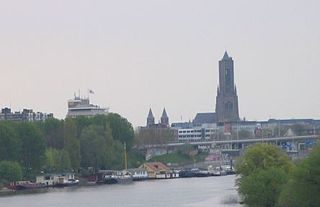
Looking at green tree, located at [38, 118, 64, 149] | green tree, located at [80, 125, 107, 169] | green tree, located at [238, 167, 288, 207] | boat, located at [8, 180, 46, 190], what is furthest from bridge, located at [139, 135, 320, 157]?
green tree, located at [238, 167, 288, 207]

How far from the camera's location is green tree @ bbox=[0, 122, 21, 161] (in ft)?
261

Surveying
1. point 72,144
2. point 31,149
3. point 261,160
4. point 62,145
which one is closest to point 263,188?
point 261,160

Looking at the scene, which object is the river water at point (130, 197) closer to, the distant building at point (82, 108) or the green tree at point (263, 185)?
the green tree at point (263, 185)

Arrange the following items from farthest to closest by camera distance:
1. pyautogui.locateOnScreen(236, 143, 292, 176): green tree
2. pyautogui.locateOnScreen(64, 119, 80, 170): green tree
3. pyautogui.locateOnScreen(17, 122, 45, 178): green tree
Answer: pyautogui.locateOnScreen(64, 119, 80, 170): green tree
pyautogui.locateOnScreen(17, 122, 45, 178): green tree
pyautogui.locateOnScreen(236, 143, 292, 176): green tree

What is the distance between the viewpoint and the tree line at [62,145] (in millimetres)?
80188

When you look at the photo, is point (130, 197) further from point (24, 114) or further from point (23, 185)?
point (24, 114)

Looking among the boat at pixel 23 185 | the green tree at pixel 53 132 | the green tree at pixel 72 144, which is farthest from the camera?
the green tree at pixel 53 132

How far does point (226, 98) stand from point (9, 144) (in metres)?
105

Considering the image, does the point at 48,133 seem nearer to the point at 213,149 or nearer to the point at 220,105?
the point at 213,149

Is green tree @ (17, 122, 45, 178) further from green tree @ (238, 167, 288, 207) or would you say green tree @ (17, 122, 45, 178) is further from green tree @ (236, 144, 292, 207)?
green tree @ (238, 167, 288, 207)

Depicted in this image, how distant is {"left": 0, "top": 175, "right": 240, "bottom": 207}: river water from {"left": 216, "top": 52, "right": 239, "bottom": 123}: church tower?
359 feet

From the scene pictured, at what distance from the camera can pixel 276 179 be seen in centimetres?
4500

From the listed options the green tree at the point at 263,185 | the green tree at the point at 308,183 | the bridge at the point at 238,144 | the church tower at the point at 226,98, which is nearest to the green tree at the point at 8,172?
the green tree at the point at 263,185

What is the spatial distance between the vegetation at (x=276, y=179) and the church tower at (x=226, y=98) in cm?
13074
